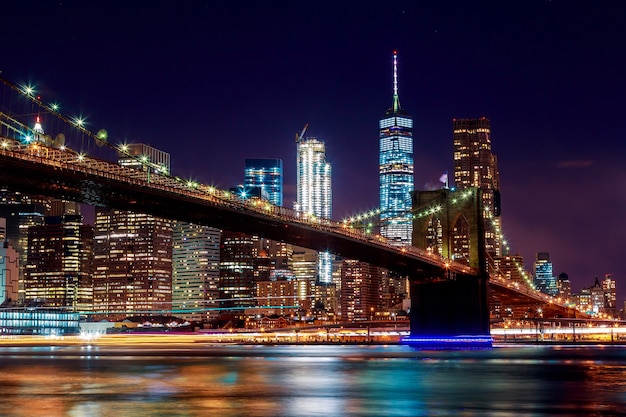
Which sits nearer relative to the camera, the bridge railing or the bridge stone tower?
the bridge railing

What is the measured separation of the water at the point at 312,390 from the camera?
21.3 meters

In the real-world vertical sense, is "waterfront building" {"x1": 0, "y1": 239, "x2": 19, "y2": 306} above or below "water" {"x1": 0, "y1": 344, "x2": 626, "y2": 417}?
above

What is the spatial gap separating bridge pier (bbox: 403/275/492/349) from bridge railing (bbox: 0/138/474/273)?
1.63 m

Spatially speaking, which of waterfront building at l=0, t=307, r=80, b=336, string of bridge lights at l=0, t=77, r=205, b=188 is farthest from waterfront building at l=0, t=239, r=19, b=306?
string of bridge lights at l=0, t=77, r=205, b=188

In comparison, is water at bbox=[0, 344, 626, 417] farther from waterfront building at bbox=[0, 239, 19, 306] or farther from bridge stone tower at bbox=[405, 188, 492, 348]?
waterfront building at bbox=[0, 239, 19, 306]

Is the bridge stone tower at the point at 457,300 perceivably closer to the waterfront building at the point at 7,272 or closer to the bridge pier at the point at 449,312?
the bridge pier at the point at 449,312

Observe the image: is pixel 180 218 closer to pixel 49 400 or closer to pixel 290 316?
pixel 49 400

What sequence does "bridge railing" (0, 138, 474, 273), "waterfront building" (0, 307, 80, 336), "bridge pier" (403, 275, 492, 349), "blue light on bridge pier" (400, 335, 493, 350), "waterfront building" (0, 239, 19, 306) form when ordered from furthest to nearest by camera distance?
"waterfront building" (0, 307, 80, 336)
"waterfront building" (0, 239, 19, 306)
"bridge pier" (403, 275, 492, 349)
"blue light on bridge pier" (400, 335, 493, 350)
"bridge railing" (0, 138, 474, 273)

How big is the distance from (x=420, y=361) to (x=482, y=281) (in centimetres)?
3185

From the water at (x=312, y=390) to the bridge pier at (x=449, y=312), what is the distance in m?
31.2

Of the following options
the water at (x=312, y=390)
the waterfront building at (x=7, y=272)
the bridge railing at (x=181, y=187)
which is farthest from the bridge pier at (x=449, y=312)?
the waterfront building at (x=7, y=272)

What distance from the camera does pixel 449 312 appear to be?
73.4 meters

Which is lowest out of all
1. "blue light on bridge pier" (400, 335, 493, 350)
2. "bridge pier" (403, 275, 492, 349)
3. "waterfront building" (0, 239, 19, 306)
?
"blue light on bridge pier" (400, 335, 493, 350)

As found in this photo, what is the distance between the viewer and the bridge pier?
71688 mm
